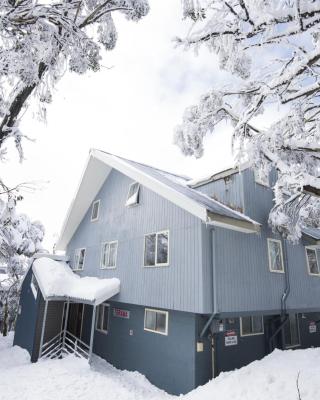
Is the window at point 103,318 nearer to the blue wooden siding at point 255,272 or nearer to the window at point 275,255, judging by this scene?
the blue wooden siding at point 255,272

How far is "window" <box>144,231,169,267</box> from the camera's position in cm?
1104

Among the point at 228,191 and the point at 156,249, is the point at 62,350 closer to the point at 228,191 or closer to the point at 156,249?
the point at 156,249

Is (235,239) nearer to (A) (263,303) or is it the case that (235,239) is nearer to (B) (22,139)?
(A) (263,303)

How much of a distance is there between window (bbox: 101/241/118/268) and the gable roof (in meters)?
3.61

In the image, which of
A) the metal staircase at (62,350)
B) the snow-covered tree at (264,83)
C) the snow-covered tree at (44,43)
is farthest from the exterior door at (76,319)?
the snow-covered tree at (44,43)

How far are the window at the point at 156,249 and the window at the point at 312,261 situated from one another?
7377mm

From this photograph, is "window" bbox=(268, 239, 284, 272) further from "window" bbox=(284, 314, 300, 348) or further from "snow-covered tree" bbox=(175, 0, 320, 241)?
"snow-covered tree" bbox=(175, 0, 320, 241)

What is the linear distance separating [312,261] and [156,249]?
8.05 meters

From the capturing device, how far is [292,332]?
1329 cm

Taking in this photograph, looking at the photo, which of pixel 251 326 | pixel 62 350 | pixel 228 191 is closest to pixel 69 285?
pixel 62 350

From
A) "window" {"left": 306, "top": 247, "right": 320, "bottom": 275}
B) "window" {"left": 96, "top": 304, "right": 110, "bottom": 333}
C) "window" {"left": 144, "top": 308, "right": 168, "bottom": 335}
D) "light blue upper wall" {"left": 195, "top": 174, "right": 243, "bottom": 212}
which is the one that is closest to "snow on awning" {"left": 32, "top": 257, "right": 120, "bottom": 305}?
"window" {"left": 96, "top": 304, "right": 110, "bottom": 333}

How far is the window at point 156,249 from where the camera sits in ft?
36.2

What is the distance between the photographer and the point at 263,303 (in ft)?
35.2

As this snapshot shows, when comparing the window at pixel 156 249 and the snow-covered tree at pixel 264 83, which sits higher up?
the snow-covered tree at pixel 264 83
